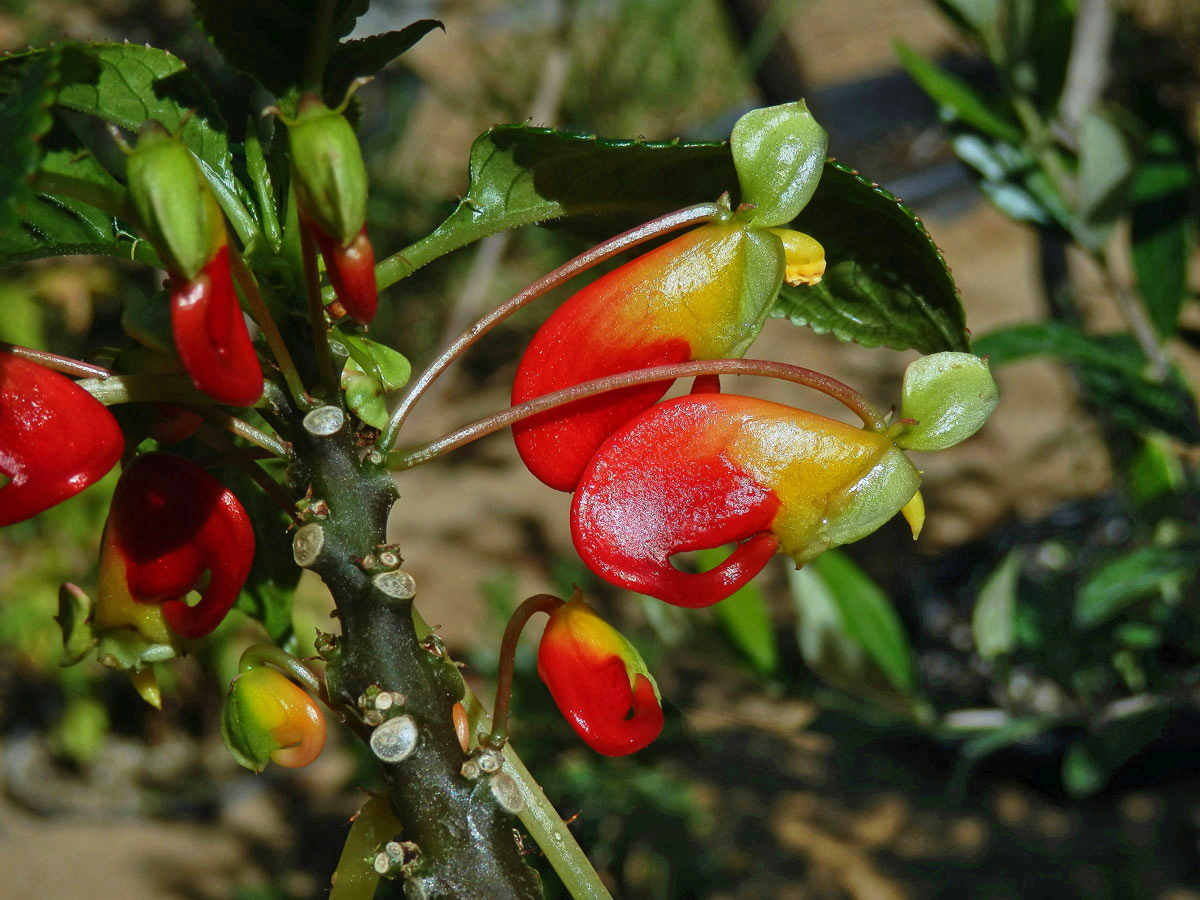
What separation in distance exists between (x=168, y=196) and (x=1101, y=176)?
2.74 ft

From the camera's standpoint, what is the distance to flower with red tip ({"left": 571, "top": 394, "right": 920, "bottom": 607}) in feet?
1.18

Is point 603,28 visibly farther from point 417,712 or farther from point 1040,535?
point 417,712

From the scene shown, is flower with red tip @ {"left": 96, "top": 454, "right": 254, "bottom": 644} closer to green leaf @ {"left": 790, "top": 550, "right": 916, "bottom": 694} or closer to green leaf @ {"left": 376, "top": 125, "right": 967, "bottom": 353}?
green leaf @ {"left": 376, "top": 125, "right": 967, "bottom": 353}

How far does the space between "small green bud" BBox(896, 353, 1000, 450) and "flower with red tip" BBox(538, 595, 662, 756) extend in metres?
0.12

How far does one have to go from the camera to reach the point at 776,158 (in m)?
0.36

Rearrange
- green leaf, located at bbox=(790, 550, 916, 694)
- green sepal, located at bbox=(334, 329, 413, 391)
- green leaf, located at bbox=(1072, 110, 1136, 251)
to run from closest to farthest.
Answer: green sepal, located at bbox=(334, 329, 413, 391)
green leaf, located at bbox=(1072, 110, 1136, 251)
green leaf, located at bbox=(790, 550, 916, 694)

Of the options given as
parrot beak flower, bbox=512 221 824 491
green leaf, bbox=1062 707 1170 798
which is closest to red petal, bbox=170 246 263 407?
parrot beak flower, bbox=512 221 824 491

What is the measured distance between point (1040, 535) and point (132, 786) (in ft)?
6.40

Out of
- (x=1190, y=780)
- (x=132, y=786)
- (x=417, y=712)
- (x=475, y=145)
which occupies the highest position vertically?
(x=475, y=145)

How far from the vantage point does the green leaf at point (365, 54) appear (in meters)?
0.41

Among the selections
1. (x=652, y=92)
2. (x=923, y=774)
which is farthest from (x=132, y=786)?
(x=652, y=92)

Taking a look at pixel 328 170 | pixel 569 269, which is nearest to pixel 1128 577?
pixel 569 269

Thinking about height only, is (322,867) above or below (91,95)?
→ below

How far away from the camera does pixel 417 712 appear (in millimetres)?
374
